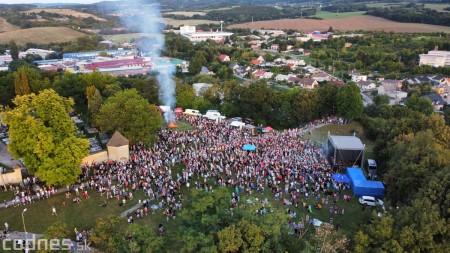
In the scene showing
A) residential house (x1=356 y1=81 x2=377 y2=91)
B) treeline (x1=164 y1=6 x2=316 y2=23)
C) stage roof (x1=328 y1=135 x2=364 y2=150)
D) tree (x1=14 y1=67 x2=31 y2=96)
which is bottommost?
residential house (x1=356 y1=81 x2=377 y2=91)

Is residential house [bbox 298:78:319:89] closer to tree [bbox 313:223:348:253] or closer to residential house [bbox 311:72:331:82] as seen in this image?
residential house [bbox 311:72:331:82]

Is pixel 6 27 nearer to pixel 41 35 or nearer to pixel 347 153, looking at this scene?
pixel 41 35

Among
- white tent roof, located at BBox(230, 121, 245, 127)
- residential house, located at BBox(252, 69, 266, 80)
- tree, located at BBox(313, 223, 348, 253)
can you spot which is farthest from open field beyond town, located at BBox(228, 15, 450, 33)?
tree, located at BBox(313, 223, 348, 253)

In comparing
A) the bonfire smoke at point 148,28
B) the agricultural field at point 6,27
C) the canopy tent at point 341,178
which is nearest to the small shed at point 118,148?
the canopy tent at point 341,178

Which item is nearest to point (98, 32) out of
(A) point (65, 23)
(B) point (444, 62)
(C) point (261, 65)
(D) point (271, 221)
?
(A) point (65, 23)

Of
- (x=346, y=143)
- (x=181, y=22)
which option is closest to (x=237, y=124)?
(x=346, y=143)

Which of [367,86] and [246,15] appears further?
[246,15]

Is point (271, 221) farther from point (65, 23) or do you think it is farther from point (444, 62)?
point (65, 23)
